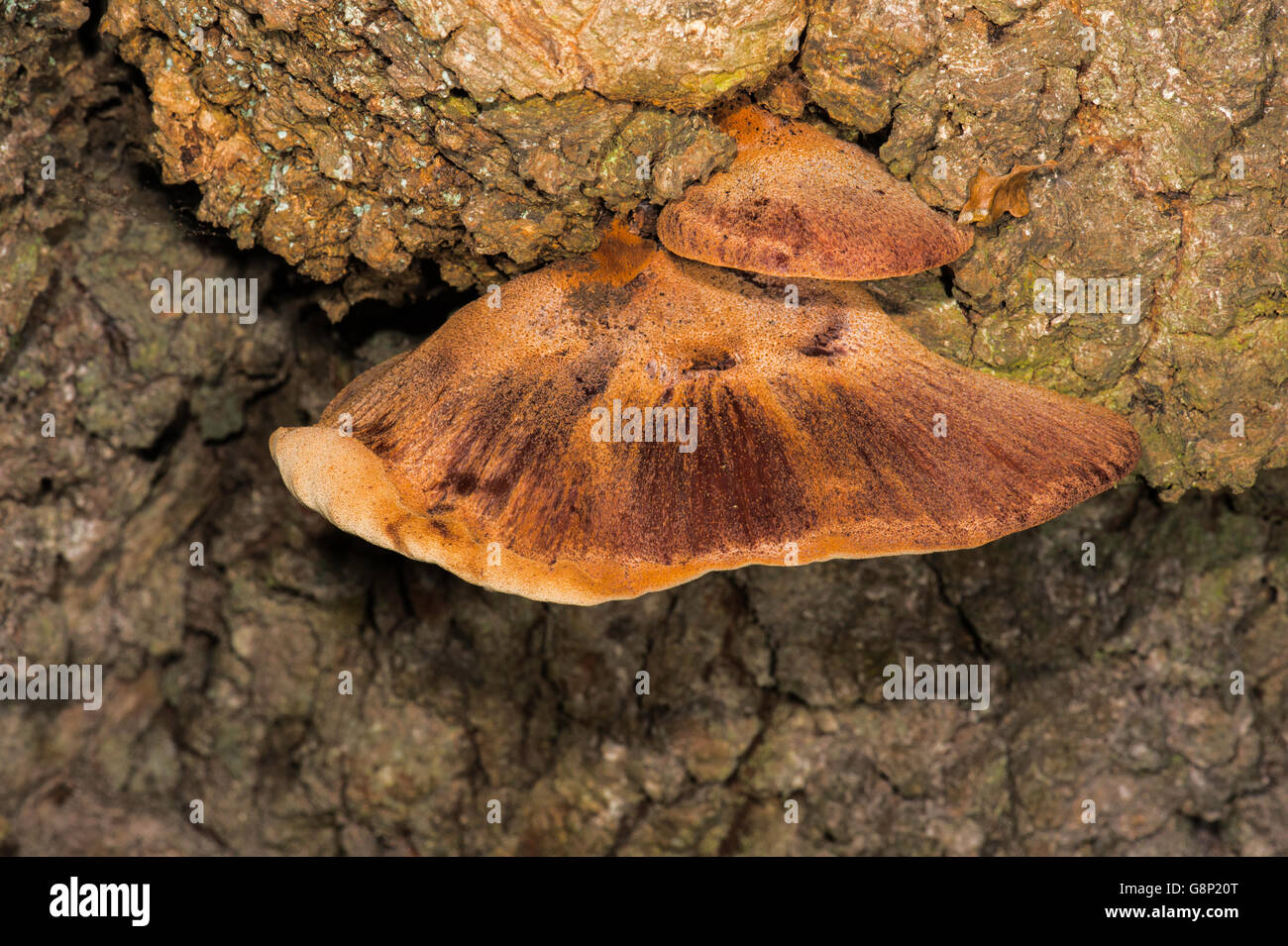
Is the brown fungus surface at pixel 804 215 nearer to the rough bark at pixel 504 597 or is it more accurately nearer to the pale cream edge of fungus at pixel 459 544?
the rough bark at pixel 504 597

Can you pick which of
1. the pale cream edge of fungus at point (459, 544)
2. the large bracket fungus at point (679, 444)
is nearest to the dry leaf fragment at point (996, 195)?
the large bracket fungus at point (679, 444)

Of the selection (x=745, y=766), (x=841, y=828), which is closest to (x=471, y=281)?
(x=745, y=766)

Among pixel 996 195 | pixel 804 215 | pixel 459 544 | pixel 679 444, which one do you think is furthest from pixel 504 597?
pixel 996 195

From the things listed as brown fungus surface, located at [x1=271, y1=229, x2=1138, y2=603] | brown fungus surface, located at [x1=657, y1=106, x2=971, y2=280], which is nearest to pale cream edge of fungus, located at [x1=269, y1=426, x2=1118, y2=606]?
brown fungus surface, located at [x1=271, y1=229, x2=1138, y2=603]

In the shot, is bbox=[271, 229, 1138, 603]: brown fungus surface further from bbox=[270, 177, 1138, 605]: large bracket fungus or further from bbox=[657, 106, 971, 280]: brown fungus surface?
bbox=[657, 106, 971, 280]: brown fungus surface

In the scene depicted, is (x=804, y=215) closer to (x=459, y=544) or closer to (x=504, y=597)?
(x=459, y=544)
